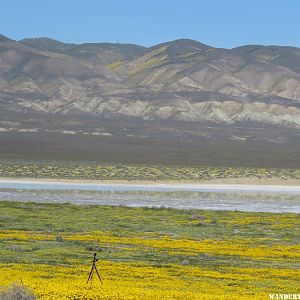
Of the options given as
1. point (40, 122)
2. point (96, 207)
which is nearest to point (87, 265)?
point (96, 207)

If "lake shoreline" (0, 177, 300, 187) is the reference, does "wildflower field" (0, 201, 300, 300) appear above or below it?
above

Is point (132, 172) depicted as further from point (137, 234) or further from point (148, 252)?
point (148, 252)

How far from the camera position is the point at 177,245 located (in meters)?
32.5

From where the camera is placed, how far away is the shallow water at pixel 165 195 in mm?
57469

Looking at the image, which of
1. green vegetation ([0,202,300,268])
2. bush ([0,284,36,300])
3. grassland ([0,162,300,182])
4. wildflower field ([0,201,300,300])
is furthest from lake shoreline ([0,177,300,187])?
bush ([0,284,36,300])

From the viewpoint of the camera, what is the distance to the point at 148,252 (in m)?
30.0

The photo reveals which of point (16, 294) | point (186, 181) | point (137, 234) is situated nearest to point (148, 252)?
point (137, 234)

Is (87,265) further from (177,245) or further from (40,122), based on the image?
(40,122)

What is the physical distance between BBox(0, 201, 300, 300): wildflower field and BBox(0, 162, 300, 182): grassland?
33551mm

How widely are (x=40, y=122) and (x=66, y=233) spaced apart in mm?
147702

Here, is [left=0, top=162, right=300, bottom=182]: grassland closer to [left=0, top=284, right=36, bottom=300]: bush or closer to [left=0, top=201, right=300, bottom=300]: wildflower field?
[left=0, top=201, right=300, bottom=300]: wildflower field

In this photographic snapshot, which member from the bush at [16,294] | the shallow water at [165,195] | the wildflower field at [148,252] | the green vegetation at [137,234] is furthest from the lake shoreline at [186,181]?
the bush at [16,294]

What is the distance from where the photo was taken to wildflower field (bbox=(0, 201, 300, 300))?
69.1 feet

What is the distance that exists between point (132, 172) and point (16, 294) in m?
72.3
